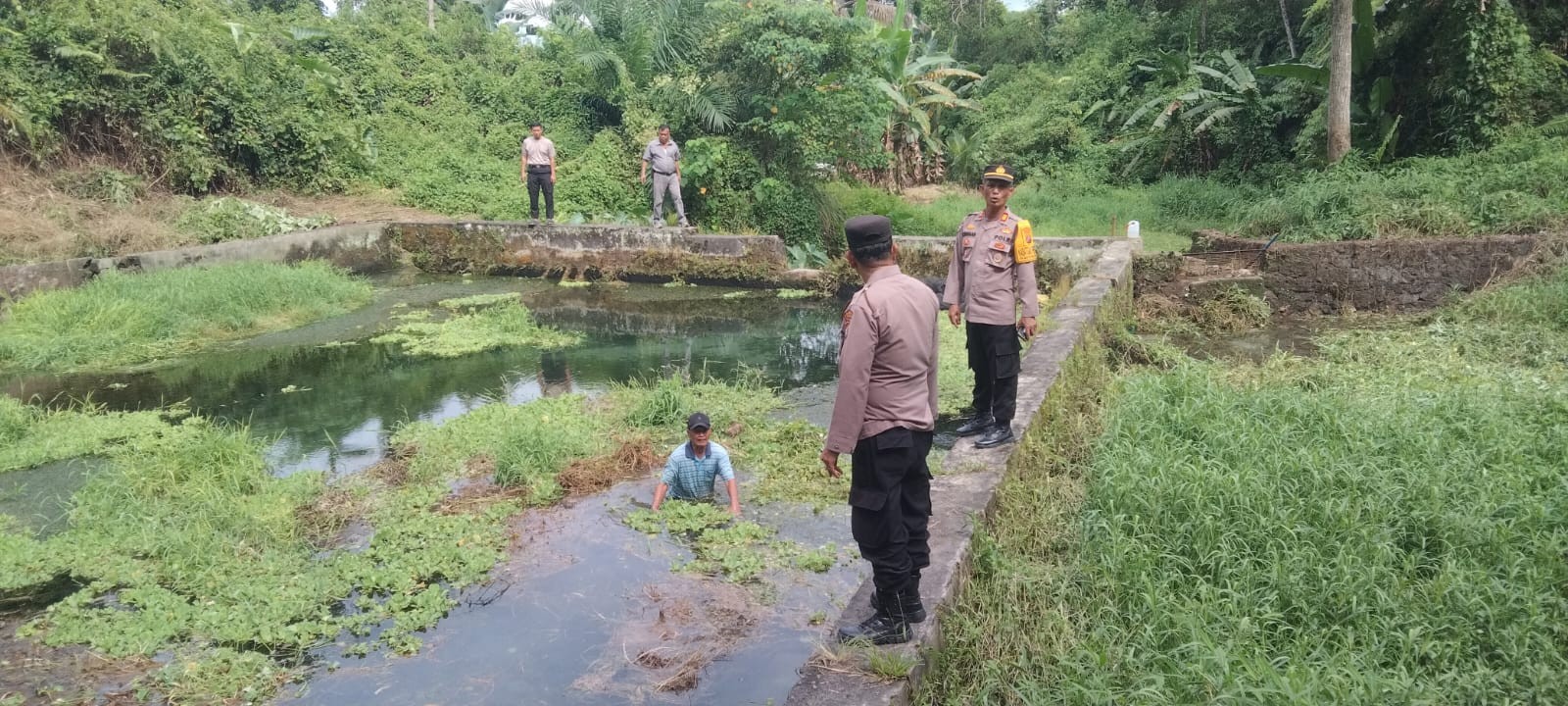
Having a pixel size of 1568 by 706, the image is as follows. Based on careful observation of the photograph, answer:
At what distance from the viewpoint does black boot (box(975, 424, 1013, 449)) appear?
539cm

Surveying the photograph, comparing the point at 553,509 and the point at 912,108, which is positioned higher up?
the point at 912,108

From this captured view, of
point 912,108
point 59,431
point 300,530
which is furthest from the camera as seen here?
point 912,108

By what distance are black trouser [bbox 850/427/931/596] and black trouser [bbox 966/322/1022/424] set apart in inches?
79.7

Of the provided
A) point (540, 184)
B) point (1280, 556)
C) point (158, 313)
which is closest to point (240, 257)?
point (158, 313)

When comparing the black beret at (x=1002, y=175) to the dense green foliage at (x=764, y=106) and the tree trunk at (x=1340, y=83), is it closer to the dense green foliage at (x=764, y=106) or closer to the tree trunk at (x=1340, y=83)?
the dense green foliage at (x=764, y=106)

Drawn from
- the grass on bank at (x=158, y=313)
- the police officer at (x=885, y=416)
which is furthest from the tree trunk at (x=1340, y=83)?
the grass on bank at (x=158, y=313)

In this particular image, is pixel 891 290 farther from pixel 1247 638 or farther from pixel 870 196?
pixel 870 196

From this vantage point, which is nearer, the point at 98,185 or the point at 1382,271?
the point at 1382,271

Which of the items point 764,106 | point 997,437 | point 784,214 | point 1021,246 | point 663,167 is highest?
point 764,106

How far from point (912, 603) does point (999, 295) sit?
7.93 ft

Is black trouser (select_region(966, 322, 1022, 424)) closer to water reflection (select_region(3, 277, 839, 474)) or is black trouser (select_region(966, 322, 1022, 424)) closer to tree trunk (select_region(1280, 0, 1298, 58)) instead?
water reflection (select_region(3, 277, 839, 474))

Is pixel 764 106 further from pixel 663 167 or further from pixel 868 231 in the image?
pixel 868 231

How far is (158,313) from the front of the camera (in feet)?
33.7

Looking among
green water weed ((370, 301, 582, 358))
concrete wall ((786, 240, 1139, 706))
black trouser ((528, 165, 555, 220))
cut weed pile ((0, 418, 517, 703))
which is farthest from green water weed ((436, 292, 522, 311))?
concrete wall ((786, 240, 1139, 706))
